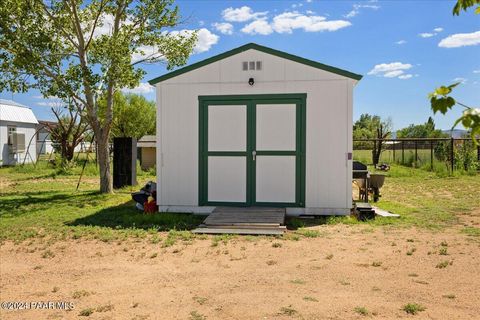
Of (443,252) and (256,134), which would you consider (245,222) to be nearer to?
(256,134)

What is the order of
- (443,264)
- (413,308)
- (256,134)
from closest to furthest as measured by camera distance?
(413,308) < (443,264) < (256,134)

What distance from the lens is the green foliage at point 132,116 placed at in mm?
27606

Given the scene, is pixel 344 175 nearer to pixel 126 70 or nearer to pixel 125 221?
pixel 125 221

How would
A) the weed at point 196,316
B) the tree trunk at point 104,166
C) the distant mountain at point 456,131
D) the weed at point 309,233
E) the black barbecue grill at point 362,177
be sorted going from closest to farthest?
1. the distant mountain at point 456,131
2. the weed at point 196,316
3. the weed at point 309,233
4. the black barbecue grill at point 362,177
5. the tree trunk at point 104,166

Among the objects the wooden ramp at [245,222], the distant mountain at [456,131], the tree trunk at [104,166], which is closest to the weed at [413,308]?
the distant mountain at [456,131]

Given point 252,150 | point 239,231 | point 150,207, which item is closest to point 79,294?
point 239,231

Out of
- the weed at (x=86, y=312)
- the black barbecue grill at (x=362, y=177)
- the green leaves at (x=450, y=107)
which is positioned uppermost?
the green leaves at (x=450, y=107)

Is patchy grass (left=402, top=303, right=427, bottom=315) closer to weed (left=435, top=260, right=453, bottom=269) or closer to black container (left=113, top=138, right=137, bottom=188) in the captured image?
weed (left=435, top=260, right=453, bottom=269)

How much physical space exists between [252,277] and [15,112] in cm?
2689

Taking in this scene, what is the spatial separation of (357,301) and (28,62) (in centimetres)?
1116

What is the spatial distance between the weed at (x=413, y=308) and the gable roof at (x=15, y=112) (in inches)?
1050

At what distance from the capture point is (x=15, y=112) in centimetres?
2734

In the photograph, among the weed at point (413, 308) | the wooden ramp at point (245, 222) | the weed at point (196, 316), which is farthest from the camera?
the wooden ramp at point (245, 222)

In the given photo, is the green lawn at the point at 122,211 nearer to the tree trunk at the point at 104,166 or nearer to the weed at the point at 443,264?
the tree trunk at the point at 104,166
